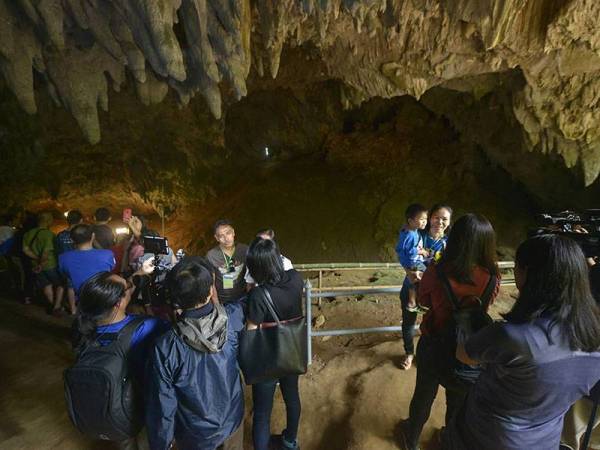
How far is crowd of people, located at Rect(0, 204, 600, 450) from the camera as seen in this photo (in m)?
1.38

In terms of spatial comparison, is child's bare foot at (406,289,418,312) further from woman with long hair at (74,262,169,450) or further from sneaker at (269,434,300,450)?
woman with long hair at (74,262,169,450)

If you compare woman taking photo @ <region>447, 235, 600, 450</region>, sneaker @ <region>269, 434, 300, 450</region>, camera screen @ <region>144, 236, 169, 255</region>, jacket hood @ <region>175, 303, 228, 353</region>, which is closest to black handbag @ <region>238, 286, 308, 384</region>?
jacket hood @ <region>175, 303, 228, 353</region>

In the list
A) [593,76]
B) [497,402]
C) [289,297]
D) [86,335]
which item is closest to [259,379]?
[289,297]

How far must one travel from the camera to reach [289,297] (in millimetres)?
2348

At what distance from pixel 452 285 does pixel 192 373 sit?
174 cm

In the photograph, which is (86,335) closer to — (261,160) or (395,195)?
(395,195)

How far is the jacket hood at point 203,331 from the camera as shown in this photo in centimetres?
184

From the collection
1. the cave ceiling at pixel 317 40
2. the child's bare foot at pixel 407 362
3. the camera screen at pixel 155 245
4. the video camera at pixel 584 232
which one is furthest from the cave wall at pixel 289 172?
the video camera at pixel 584 232

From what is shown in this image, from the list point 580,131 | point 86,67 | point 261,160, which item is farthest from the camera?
point 261,160

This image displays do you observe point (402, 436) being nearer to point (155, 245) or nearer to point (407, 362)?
point (407, 362)

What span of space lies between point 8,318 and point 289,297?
566 cm

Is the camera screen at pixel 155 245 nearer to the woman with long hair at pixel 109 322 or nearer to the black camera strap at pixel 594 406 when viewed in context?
the woman with long hair at pixel 109 322

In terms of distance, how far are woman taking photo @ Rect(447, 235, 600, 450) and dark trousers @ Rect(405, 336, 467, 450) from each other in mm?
559

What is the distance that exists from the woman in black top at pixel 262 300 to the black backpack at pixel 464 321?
41.1 inches
